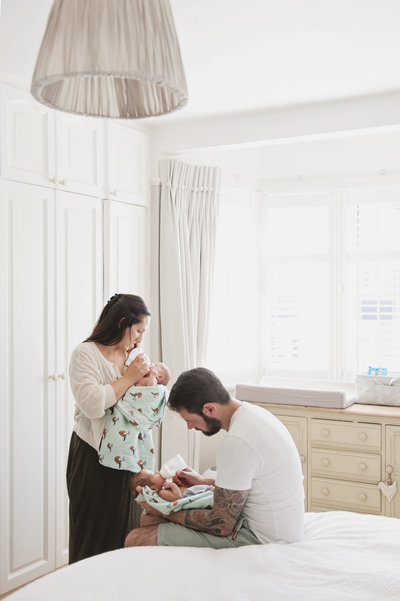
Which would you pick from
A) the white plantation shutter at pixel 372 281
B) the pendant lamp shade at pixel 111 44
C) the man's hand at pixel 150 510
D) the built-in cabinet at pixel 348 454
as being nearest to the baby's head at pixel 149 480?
the man's hand at pixel 150 510

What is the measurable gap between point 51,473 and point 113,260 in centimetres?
124

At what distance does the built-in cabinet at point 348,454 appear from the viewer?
11.3ft

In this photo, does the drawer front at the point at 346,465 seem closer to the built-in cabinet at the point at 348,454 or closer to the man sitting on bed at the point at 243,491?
the built-in cabinet at the point at 348,454

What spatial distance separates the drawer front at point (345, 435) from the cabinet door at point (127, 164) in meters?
1.77

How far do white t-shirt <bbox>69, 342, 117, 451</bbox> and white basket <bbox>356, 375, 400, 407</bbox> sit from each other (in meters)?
1.80

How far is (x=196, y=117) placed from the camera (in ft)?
12.3

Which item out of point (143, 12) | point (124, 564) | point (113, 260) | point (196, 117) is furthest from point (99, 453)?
point (196, 117)

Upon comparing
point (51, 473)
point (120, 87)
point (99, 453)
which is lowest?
point (51, 473)

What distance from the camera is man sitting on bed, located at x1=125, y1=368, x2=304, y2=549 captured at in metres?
1.95

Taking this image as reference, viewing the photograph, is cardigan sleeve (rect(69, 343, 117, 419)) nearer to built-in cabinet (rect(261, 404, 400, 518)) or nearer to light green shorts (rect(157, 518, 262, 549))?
light green shorts (rect(157, 518, 262, 549))

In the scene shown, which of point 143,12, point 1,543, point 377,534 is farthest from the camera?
point 1,543

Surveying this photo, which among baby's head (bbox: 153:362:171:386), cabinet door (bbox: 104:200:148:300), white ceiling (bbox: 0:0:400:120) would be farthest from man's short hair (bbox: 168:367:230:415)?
cabinet door (bbox: 104:200:148:300)

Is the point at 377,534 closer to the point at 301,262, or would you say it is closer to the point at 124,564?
the point at 124,564

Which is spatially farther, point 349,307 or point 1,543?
point 349,307
